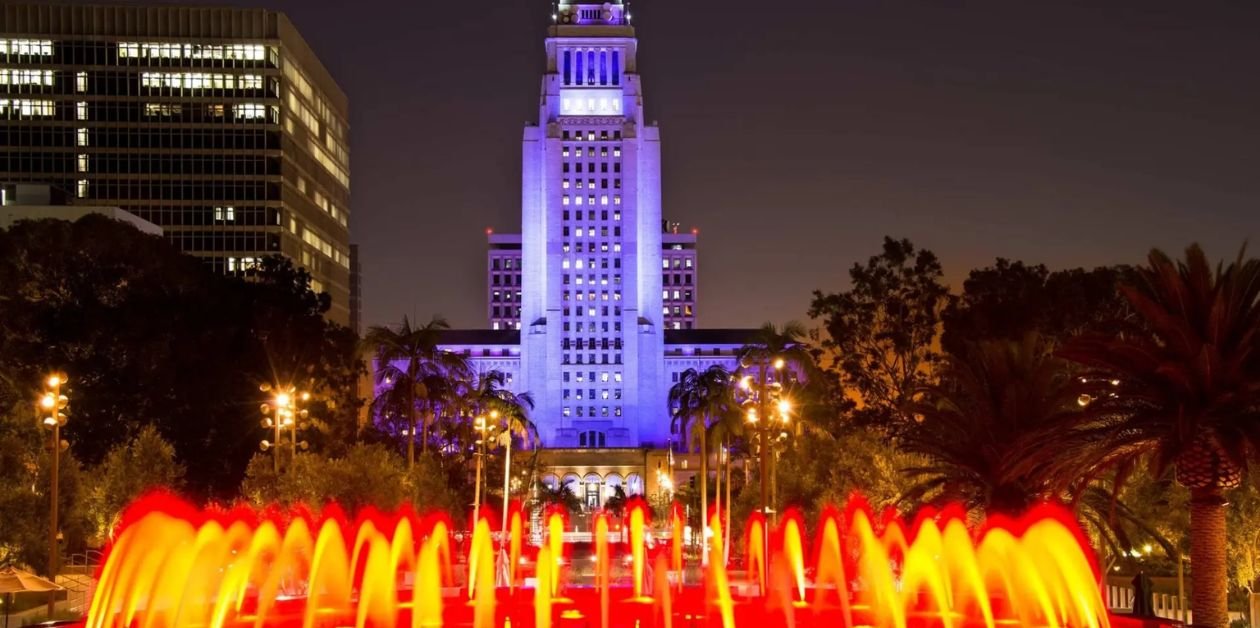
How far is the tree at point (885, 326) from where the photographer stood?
198 ft

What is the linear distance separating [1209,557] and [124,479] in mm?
31963

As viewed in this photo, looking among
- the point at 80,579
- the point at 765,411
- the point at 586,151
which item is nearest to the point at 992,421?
the point at 765,411

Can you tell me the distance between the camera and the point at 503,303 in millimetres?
184375

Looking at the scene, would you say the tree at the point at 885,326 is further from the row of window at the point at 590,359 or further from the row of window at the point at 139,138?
the row of window at the point at 590,359

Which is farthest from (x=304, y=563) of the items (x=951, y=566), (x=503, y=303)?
(x=503, y=303)

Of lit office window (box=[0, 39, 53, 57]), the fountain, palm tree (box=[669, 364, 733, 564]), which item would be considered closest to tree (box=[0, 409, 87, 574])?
the fountain

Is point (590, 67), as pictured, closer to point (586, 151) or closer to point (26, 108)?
point (586, 151)

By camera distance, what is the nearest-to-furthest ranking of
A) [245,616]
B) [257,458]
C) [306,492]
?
[245,616] < [306,492] < [257,458]

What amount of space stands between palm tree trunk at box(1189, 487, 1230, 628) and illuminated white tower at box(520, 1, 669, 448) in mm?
121486

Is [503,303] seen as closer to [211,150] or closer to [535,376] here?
[535,376]

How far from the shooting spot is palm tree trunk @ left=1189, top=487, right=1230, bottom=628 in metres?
22.6

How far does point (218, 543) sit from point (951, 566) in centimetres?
1779

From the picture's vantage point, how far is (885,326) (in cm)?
6103

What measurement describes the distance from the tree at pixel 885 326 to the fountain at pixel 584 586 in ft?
62.8
